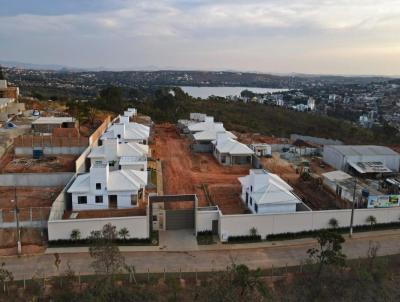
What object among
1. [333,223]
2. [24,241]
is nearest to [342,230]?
[333,223]

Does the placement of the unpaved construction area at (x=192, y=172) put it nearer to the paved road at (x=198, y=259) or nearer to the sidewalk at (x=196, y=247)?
the sidewalk at (x=196, y=247)

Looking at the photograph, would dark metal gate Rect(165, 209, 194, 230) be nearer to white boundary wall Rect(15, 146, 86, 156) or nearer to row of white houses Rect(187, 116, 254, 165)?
row of white houses Rect(187, 116, 254, 165)

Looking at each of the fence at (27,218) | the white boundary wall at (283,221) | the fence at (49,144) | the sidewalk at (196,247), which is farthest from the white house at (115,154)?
the white boundary wall at (283,221)

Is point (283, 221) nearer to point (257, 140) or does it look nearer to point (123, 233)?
point (123, 233)

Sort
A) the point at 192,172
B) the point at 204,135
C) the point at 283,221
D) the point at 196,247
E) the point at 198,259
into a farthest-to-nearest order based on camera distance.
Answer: the point at 204,135 < the point at 192,172 < the point at 283,221 < the point at 196,247 < the point at 198,259

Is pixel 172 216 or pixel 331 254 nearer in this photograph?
pixel 331 254

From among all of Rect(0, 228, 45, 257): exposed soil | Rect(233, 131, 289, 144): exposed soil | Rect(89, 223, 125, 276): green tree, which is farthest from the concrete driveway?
Rect(233, 131, 289, 144): exposed soil
